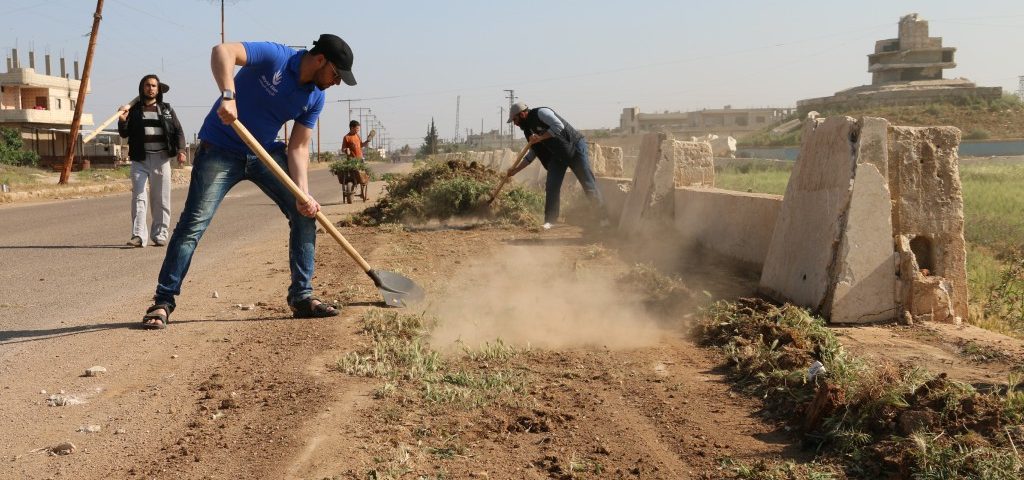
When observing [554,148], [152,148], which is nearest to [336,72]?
[152,148]

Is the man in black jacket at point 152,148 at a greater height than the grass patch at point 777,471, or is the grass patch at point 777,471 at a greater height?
the man in black jacket at point 152,148

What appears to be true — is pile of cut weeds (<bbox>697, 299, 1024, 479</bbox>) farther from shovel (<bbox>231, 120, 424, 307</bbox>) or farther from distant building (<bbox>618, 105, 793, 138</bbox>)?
distant building (<bbox>618, 105, 793, 138</bbox>)

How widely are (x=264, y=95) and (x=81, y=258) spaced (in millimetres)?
4665

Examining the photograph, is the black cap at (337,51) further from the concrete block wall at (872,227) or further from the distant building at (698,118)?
the distant building at (698,118)

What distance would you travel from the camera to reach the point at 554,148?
11773mm

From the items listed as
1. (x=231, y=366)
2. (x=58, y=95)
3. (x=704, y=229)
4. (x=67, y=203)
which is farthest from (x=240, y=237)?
(x=58, y=95)

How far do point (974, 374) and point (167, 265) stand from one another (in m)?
4.59

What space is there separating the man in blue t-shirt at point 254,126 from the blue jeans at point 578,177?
19.9ft

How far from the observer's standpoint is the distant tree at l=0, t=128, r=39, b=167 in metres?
46.4

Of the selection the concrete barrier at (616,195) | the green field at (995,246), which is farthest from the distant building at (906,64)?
the concrete barrier at (616,195)

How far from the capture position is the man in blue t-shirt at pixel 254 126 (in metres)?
5.76

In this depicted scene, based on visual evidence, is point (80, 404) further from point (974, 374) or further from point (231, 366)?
point (974, 374)

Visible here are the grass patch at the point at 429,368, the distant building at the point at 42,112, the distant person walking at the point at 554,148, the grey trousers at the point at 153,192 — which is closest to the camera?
the grass patch at the point at 429,368

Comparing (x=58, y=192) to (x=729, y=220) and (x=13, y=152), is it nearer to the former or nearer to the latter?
(x=729, y=220)
